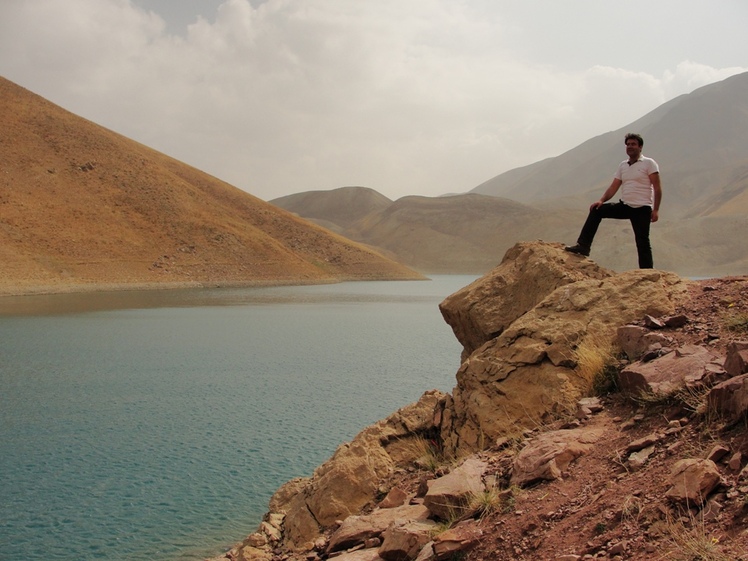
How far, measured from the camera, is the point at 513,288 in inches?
289

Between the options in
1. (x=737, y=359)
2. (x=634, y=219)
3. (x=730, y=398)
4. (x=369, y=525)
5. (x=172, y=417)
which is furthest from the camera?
(x=172, y=417)

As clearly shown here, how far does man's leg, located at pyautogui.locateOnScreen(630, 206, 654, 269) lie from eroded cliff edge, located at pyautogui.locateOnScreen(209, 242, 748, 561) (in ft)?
1.88

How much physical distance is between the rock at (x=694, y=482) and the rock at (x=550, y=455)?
851 mm

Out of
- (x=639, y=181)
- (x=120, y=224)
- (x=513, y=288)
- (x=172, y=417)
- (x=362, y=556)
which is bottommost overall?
(x=172, y=417)

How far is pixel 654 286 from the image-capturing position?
20.1 ft

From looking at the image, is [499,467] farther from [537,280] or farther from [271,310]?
[271,310]

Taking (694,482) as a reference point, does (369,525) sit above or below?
below

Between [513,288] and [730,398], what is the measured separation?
12.0 feet

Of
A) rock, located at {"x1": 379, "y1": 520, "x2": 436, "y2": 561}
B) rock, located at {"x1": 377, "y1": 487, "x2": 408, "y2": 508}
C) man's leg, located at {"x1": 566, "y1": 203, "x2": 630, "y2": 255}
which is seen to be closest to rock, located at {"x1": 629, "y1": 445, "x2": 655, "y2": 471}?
rock, located at {"x1": 379, "y1": 520, "x2": 436, "y2": 561}

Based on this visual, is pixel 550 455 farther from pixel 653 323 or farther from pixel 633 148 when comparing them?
pixel 633 148

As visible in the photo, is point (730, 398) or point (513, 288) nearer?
point (730, 398)

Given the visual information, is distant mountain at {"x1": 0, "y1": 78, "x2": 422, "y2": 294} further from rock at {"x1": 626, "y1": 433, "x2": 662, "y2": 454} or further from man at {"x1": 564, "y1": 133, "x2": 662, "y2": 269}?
rock at {"x1": 626, "y1": 433, "x2": 662, "y2": 454}

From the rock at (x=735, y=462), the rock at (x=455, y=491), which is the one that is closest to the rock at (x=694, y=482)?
the rock at (x=735, y=462)

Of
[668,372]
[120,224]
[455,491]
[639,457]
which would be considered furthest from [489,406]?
[120,224]
